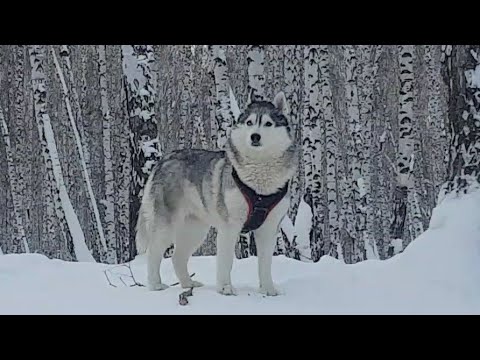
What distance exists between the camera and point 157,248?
18.2 ft

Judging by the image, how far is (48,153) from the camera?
13.8 meters

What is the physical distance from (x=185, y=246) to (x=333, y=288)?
142cm

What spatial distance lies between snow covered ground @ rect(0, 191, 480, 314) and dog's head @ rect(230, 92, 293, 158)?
113 cm

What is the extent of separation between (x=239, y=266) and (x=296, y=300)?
1.86m

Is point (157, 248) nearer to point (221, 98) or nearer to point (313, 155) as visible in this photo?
point (221, 98)

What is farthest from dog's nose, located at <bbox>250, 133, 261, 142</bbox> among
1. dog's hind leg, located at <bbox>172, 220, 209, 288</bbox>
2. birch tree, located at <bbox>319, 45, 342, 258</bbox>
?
birch tree, located at <bbox>319, 45, 342, 258</bbox>

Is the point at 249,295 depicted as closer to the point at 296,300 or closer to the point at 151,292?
the point at 296,300

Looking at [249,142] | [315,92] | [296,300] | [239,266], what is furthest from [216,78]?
[296,300]

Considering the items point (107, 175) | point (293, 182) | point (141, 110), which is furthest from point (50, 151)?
point (141, 110)

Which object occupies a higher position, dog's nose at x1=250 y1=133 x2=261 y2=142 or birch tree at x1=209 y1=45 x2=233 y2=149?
birch tree at x1=209 y1=45 x2=233 y2=149

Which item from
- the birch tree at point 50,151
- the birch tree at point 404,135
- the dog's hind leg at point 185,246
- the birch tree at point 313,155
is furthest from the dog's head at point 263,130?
the birch tree at point 50,151

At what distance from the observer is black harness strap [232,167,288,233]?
5121mm

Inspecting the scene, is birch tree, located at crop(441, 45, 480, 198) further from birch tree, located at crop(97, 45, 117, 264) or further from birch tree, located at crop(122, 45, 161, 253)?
birch tree, located at crop(97, 45, 117, 264)

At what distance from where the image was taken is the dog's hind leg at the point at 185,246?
5.73 m
